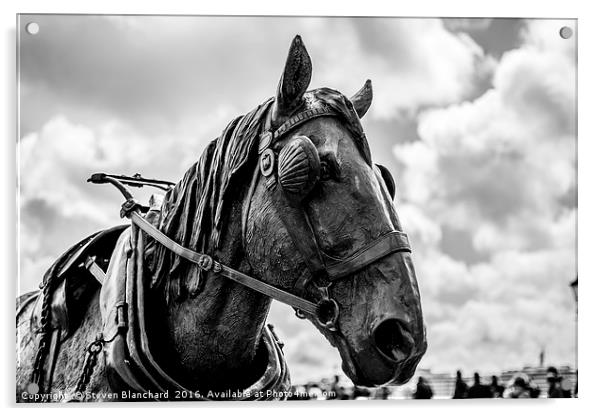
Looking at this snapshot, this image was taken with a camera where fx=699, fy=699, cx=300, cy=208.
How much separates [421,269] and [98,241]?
141 centimetres

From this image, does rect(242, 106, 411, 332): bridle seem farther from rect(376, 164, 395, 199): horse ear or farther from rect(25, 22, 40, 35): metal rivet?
rect(25, 22, 40, 35): metal rivet

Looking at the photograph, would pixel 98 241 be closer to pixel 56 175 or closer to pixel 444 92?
pixel 56 175

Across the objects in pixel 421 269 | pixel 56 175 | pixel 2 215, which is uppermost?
pixel 56 175

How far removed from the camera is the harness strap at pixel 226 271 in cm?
181

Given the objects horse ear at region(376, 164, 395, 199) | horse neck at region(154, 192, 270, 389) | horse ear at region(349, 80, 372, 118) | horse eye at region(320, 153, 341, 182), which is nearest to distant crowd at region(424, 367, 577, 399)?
horse neck at region(154, 192, 270, 389)

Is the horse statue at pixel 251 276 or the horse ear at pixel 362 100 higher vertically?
the horse ear at pixel 362 100

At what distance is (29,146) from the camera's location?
2.90 m

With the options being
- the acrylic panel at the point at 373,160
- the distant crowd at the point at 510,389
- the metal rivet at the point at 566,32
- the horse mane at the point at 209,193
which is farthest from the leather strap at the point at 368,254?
the metal rivet at the point at 566,32

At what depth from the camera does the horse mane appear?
1.96 m

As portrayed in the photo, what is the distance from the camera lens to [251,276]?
1935 mm

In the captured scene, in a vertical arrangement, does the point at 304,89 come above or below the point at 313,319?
above

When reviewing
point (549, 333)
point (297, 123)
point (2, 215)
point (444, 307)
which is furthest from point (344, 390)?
point (2, 215)

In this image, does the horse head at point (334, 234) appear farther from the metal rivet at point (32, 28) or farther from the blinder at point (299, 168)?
the metal rivet at point (32, 28)

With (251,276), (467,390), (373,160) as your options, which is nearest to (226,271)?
(251,276)
